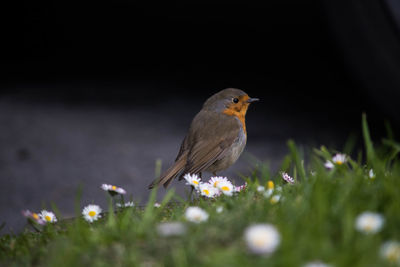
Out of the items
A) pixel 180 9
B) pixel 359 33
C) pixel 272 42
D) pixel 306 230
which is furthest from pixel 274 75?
pixel 306 230

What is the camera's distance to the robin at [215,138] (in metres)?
3.52

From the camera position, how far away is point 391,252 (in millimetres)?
1614

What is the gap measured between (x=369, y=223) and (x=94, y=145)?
4020 millimetres

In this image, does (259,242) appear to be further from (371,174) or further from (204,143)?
(204,143)

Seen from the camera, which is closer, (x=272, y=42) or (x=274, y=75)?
(x=274, y=75)

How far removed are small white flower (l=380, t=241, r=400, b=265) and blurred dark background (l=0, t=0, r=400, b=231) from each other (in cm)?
→ 192

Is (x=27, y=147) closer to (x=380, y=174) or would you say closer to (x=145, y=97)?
(x=145, y=97)

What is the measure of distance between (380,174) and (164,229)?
103cm

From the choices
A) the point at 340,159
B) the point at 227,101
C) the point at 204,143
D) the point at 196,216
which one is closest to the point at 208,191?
the point at 196,216

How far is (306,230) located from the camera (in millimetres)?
1816

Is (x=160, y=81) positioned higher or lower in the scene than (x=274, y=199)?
higher

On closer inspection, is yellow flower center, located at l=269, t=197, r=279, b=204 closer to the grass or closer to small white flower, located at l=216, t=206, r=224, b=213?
the grass

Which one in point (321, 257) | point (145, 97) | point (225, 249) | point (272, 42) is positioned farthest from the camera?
point (272, 42)

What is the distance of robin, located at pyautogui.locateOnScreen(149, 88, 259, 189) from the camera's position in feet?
11.6
